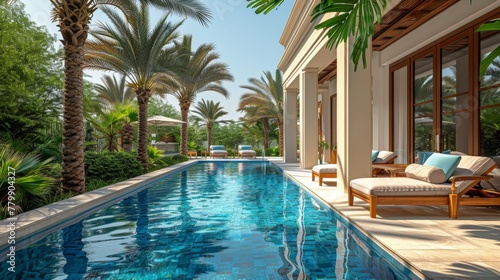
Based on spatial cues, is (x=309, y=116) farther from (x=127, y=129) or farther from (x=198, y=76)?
(x=198, y=76)

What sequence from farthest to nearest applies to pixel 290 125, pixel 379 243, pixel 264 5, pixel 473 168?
pixel 290 125
pixel 473 168
pixel 379 243
pixel 264 5

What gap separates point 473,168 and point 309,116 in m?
8.46

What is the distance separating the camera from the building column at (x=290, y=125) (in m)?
18.3

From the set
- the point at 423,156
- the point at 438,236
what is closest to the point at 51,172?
the point at 438,236

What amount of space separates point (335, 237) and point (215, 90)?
1938 centimetres

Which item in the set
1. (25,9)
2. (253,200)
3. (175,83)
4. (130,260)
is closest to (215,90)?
(175,83)

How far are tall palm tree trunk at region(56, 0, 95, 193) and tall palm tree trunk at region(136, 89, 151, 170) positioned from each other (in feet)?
18.2

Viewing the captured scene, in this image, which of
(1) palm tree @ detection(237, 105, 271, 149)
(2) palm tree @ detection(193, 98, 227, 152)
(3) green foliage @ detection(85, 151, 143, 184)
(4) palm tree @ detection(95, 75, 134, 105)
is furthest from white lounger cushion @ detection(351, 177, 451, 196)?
(2) palm tree @ detection(193, 98, 227, 152)

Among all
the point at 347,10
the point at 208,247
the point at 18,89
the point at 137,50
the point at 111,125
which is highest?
the point at 137,50

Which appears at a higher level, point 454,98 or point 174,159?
point 454,98

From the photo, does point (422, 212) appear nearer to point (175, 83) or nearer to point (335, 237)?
point (335, 237)

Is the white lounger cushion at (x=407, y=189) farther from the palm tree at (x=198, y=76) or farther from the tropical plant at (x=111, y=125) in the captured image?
the palm tree at (x=198, y=76)

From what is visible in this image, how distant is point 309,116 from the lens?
45.2 feet

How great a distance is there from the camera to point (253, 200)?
7.55 metres
